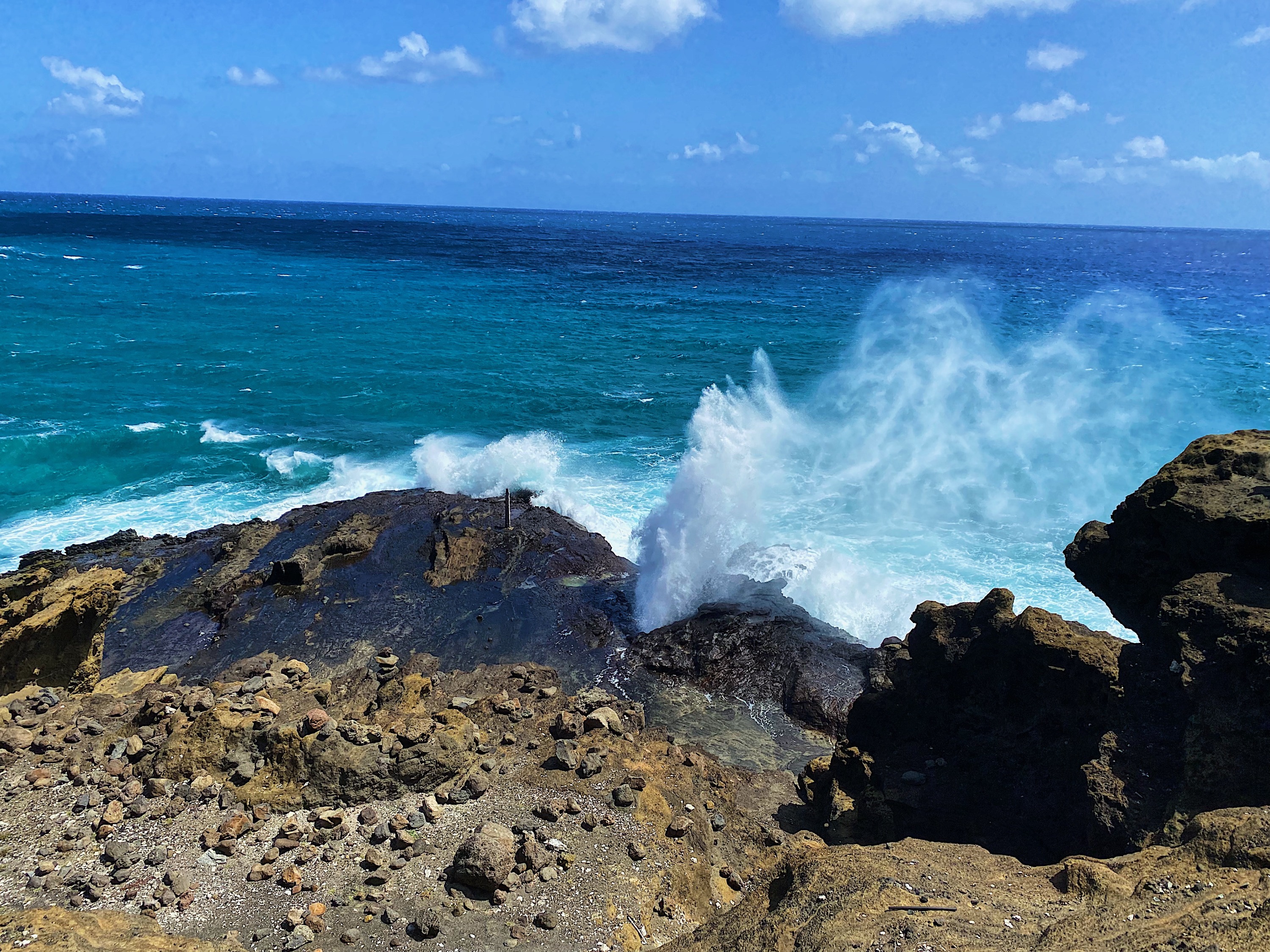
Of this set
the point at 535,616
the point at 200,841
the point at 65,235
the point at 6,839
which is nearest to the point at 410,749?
the point at 200,841

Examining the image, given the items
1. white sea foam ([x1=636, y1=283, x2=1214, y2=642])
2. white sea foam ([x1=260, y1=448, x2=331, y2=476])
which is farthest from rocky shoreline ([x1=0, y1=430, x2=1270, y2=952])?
white sea foam ([x1=260, y1=448, x2=331, y2=476])

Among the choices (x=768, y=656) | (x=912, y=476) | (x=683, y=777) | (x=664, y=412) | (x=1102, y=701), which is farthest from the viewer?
(x=664, y=412)

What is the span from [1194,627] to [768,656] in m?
6.48

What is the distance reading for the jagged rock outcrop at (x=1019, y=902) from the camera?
4.13 metres

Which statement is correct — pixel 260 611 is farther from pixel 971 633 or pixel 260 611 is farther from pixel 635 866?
pixel 971 633

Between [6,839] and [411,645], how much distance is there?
5.78m

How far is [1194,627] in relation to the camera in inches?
242

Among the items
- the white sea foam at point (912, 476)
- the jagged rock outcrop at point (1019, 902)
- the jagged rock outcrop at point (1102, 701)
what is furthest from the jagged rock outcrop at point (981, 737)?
the white sea foam at point (912, 476)

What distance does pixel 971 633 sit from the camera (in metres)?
8.35

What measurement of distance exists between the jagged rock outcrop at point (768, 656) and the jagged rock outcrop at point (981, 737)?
2.00 meters

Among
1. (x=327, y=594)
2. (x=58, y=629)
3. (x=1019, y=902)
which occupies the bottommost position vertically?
(x=327, y=594)

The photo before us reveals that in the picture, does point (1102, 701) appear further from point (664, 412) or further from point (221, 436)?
point (221, 436)

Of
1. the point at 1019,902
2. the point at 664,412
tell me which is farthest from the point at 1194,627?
the point at 664,412

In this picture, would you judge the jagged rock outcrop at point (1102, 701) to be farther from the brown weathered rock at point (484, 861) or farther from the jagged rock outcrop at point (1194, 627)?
the brown weathered rock at point (484, 861)
